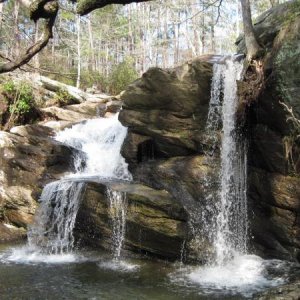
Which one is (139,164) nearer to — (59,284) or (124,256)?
(124,256)

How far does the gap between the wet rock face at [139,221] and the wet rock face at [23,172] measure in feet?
7.75

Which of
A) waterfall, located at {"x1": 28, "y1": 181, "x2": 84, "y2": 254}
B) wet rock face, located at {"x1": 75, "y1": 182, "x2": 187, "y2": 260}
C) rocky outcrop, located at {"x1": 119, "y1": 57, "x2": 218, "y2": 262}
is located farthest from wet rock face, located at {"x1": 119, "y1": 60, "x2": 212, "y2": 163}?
waterfall, located at {"x1": 28, "y1": 181, "x2": 84, "y2": 254}

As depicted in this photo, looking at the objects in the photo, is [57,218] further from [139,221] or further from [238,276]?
[238,276]

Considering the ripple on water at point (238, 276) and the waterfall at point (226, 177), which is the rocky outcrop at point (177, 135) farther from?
the ripple on water at point (238, 276)

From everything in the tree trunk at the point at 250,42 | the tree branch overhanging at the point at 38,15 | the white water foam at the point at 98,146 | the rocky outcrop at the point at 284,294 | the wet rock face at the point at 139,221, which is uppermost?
the tree trunk at the point at 250,42

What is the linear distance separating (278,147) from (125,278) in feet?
14.1

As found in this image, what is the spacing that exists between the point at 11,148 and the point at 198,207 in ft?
21.5

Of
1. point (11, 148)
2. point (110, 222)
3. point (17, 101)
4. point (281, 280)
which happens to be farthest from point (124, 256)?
point (17, 101)

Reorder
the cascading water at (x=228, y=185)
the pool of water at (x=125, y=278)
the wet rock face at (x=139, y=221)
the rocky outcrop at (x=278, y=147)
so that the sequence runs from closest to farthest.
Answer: the pool of water at (x=125, y=278)
the rocky outcrop at (x=278, y=147)
the wet rock face at (x=139, y=221)
the cascading water at (x=228, y=185)

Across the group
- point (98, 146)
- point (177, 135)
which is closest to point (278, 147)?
point (177, 135)

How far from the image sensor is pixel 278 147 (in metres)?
9.23

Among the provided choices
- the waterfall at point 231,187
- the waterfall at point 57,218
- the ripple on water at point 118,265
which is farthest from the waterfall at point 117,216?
the waterfall at point 231,187

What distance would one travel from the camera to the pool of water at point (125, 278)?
7.78 m

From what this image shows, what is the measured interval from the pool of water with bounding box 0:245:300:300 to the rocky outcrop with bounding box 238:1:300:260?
61 centimetres
